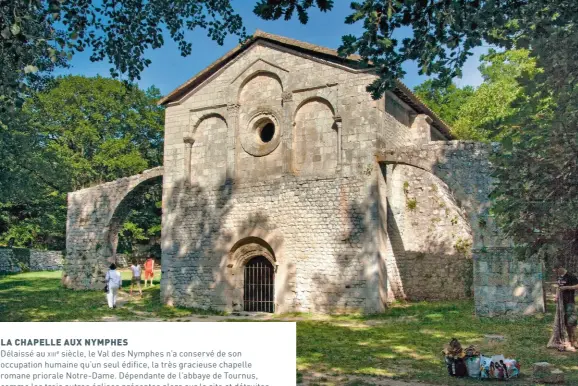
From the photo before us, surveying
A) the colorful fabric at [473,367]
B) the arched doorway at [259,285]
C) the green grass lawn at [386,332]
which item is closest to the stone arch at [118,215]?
the green grass lawn at [386,332]

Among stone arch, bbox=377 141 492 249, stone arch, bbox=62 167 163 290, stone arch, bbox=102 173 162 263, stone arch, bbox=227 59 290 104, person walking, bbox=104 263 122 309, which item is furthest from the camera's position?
stone arch, bbox=62 167 163 290

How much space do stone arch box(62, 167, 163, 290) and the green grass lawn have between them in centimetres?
164

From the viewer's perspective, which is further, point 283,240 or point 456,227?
point 456,227

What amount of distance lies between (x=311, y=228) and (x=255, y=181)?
2.49m

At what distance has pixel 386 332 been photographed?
1215 cm

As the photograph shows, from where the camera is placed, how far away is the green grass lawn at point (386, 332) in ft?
27.8

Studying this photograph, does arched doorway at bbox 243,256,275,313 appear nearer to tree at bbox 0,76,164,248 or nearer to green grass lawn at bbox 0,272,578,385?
green grass lawn at bbox 0,272,578,385

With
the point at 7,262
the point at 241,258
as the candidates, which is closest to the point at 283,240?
the point at 241,258

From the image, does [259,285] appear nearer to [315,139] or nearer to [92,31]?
[315,139]

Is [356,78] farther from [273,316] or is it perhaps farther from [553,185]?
[553,185]

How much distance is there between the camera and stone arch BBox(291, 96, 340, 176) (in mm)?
16000

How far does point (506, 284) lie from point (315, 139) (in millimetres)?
6675

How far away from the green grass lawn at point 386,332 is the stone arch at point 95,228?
1645 mm

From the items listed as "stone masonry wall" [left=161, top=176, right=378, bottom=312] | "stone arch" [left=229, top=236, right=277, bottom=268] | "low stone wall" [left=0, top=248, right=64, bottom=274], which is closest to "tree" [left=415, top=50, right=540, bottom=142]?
"stone masonry wall" [left=161, top=176, right=378, bottom=312]
